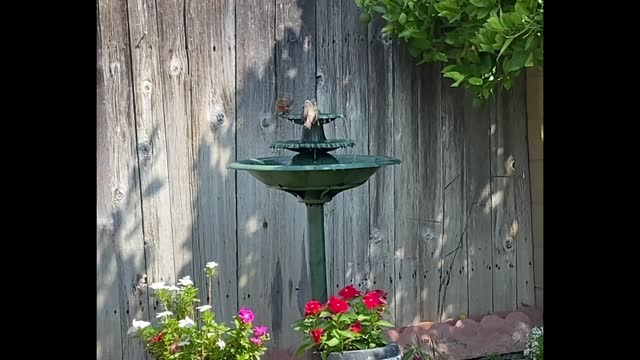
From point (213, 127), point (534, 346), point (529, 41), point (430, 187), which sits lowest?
point (534, 346)

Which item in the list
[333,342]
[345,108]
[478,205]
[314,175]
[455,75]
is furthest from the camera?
[478,205]

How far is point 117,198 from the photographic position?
3.93 m

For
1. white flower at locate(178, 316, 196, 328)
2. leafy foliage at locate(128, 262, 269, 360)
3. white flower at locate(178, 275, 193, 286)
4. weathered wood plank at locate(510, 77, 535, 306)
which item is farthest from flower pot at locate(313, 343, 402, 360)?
weathered wood plank at locate(510, 77, 535, 306)

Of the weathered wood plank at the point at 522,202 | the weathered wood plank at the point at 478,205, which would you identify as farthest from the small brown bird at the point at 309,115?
the weathered wood plank at the point at 522,202

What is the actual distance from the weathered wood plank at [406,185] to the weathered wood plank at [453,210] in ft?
0.56

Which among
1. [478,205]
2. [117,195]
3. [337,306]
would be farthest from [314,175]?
[478,205]

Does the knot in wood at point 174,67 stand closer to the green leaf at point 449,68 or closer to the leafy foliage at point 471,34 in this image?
the leafy foliage at point 471,34

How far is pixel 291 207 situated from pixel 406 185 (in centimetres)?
63

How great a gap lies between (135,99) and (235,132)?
0.48 meters

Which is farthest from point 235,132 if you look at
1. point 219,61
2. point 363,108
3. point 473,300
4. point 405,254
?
point 473,300

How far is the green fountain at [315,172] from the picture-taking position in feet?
11.2

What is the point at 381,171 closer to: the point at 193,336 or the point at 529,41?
the point at 529,41
